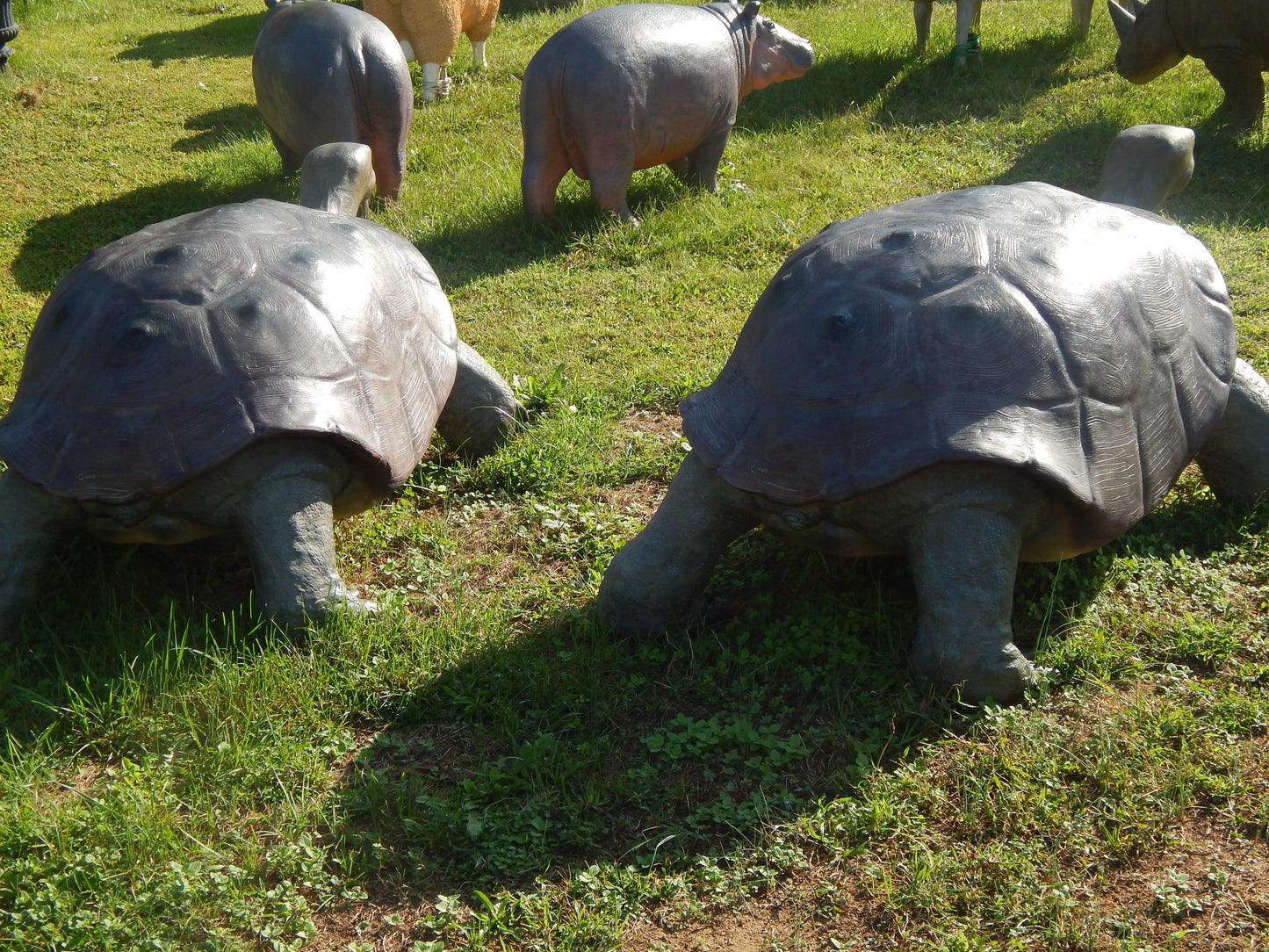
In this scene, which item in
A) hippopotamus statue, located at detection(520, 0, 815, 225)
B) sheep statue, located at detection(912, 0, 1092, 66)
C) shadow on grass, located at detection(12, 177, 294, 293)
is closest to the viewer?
hippopotamus statue, located at detection(520, 0, 815, 225)

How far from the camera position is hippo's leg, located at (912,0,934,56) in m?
10.1

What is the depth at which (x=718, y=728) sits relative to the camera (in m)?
3.37

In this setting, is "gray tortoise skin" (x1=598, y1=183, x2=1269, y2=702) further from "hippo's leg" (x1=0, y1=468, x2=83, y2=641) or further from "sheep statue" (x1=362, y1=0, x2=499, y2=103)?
"sheep statue" (x1=362, y1=0, x2=499, y2=103)

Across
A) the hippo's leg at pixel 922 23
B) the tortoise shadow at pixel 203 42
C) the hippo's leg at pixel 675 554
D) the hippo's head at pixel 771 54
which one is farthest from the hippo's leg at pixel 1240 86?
the tortoise shadow at pixel 203 42

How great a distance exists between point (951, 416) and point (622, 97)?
14.5 ft

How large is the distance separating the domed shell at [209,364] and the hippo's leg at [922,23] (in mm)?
7514

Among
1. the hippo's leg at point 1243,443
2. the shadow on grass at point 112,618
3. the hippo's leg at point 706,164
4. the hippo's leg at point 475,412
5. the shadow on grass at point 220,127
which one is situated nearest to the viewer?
the shadow on grass at point 112,618

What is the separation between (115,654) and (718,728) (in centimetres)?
196

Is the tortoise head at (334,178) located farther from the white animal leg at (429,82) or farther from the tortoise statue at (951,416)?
the white animal leg at (429,82)

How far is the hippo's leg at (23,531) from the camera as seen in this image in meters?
3.69

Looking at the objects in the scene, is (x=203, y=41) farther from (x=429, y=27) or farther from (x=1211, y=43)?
(x=1211, y=43)

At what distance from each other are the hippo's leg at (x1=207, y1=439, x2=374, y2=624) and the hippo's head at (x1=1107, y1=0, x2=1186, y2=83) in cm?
761

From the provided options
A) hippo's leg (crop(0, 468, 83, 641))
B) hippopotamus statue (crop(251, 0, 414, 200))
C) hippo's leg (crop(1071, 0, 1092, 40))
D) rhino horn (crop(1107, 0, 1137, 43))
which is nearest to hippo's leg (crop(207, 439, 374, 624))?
hippo's leg (crop(0, 468, 83, 641))

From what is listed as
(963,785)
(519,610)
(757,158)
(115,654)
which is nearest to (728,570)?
(519,610)
